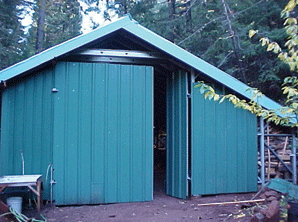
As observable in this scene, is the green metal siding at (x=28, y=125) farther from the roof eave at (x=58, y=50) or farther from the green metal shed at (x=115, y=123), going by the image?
the roof eave at (x=58, y=50)

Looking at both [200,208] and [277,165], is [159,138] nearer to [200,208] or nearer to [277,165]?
[277,165]

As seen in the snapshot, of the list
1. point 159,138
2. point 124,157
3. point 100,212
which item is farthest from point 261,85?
point 100,212

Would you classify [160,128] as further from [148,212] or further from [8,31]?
[8,31]

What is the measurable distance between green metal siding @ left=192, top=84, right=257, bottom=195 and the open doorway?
1627 millimetres

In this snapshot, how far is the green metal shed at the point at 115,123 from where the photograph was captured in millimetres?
6855

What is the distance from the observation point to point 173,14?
679 inches

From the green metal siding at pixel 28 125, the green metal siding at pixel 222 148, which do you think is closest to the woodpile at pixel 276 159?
the green metal siding at pixel 222 148

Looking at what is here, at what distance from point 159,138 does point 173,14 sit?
6.87 meters

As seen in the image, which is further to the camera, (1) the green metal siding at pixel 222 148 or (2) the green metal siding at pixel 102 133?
(1) the green metal siding at pixel 222 148

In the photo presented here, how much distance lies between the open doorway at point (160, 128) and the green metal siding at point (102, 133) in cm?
175

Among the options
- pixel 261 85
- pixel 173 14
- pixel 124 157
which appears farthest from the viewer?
pixel 173 14

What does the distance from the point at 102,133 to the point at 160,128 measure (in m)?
7.21

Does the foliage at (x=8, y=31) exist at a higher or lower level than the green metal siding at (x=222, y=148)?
higher

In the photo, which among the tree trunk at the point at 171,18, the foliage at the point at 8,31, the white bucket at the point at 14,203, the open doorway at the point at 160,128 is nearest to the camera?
the white bucket at the point at 14,203
